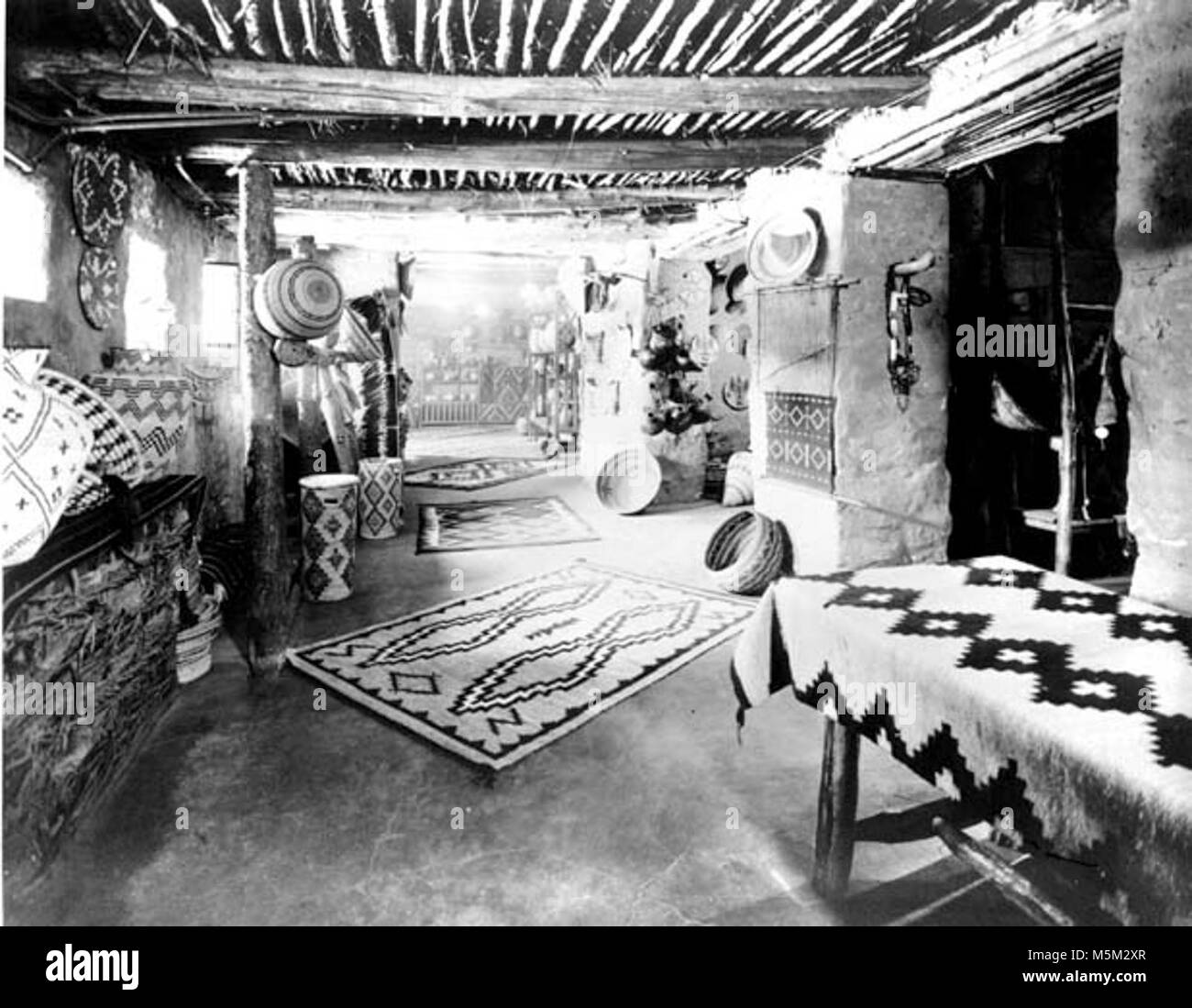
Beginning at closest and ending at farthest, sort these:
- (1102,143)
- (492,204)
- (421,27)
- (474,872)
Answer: (474,872)
(421,27)
(1102,143)
(492,204)

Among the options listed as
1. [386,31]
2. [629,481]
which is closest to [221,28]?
[386,31]

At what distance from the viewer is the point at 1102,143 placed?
5.94 m

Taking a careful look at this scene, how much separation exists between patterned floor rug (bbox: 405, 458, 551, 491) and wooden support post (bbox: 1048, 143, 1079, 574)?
25.4 feet

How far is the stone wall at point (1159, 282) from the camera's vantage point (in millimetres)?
2488

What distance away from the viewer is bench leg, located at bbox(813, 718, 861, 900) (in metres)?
2.55

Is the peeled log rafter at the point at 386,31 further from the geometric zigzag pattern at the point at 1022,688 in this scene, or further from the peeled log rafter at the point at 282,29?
the geometric zigzag pattern at the point at 1022,688

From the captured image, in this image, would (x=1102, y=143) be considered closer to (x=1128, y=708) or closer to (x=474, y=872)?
(x=1128, y=708)

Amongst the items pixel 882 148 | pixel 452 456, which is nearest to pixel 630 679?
pixel 882 148

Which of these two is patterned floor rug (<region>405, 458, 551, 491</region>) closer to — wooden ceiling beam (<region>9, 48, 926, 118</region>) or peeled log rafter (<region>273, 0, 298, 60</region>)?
wooden ceiling beam (<region>9, 48, 926, 118</region>)

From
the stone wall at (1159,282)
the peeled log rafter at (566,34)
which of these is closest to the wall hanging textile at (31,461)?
the peeled log rafter at (566,34)

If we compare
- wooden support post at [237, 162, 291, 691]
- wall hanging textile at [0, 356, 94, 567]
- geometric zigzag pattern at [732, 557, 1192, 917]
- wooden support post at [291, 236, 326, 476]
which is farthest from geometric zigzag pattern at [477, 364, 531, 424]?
geometric zigzag pattern at [732, 557, 1192, 917]

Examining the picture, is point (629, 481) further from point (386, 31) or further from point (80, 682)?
point (80, 682)

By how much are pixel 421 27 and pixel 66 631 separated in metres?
3.14
